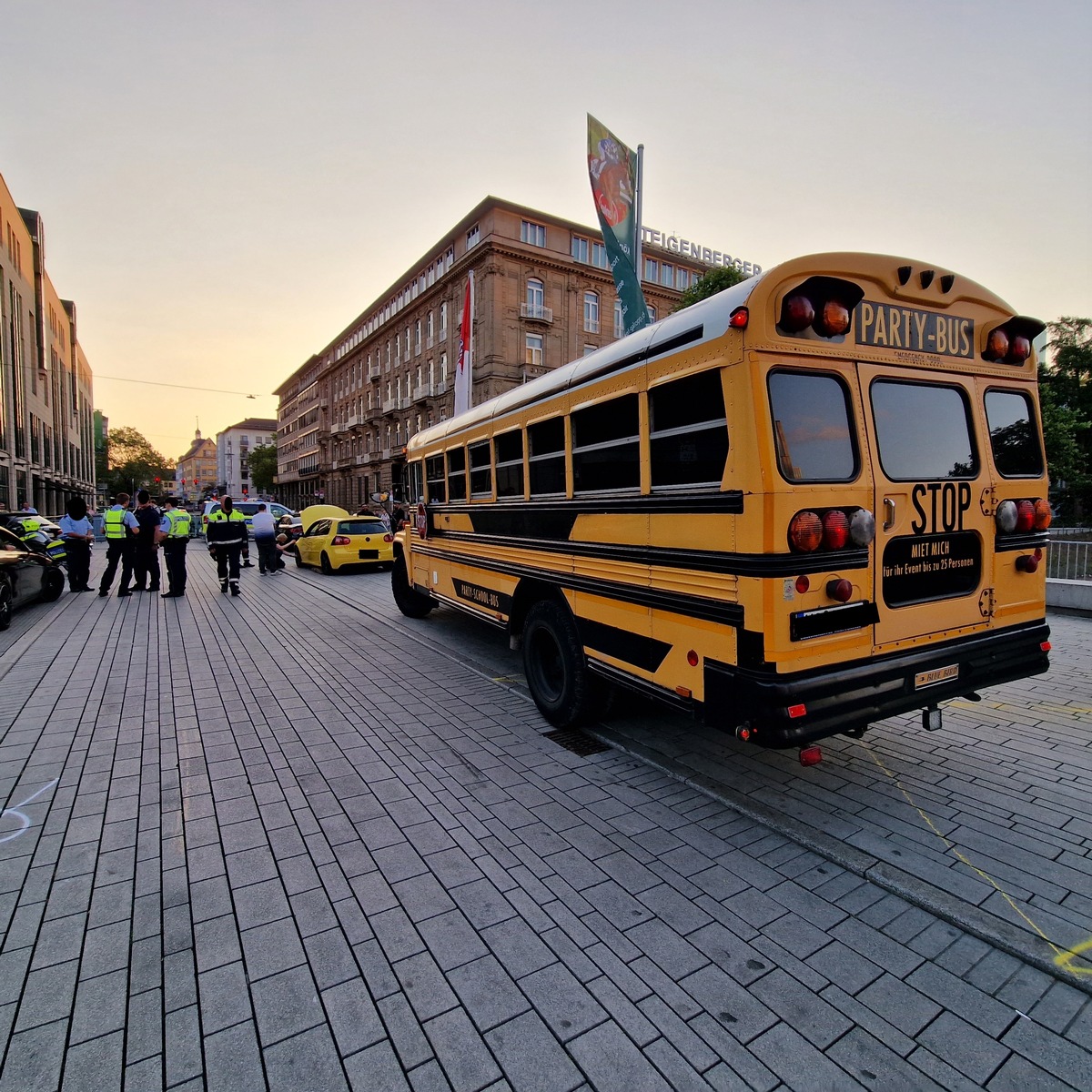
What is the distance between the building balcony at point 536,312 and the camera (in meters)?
38.6

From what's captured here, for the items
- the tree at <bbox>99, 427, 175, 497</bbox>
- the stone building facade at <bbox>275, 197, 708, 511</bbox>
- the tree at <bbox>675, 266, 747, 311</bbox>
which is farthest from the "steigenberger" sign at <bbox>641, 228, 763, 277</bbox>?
the tree at <bbox>99, 427, 175, 497</bbox>

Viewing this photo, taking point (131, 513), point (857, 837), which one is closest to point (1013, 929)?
point (857, 837)

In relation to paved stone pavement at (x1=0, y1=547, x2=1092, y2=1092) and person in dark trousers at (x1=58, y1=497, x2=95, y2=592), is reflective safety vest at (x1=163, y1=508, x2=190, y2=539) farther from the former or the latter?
paved stone pavement at (x1=0, y1=547, x2=1092, y2=1092)

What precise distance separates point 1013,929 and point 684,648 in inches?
71.5

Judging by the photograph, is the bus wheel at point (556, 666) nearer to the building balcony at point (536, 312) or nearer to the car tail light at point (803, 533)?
the car tail light at point (803, 533)

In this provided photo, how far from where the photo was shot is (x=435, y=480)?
7988 mm

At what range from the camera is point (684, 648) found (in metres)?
3.51

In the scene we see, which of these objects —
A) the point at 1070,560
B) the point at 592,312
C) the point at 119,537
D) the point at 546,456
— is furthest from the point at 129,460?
the point at 1070,560

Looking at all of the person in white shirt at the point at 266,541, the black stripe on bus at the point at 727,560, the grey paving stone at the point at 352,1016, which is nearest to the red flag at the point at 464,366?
the person in white shirt at the point at 266,541

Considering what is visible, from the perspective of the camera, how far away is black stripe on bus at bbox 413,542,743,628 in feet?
10.5

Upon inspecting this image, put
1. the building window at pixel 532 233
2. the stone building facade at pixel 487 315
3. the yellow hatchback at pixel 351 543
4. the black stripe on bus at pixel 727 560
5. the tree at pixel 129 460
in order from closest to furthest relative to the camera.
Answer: the black stripe on bus at pixel 727 560, the yellow hatchback at pixel 351 543, the stone building facade at pixel 487 315, the building window at pixel 532 233, the tree at pixel 129 460

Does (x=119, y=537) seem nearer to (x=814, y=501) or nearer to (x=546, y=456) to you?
(x=546, y=456)

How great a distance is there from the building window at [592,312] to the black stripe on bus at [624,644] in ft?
132

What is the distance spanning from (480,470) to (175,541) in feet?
27.1
